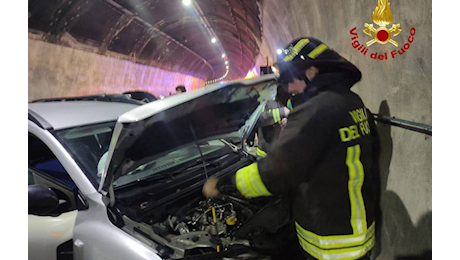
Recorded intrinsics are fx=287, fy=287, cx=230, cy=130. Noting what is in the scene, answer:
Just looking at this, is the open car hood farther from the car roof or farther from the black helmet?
the car roof

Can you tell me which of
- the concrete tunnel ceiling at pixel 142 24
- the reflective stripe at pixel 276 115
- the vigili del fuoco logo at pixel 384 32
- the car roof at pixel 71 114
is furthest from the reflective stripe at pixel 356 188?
the concrete tunnel ceiling at pixel 142 24

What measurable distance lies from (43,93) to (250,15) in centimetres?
709

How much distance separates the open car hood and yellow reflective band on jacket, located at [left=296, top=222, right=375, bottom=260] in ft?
3.51

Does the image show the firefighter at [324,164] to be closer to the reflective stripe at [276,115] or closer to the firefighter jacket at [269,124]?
the firefighter jacket at [269,124]

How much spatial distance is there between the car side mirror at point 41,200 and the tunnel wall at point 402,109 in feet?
8.34

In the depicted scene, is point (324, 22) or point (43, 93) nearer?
point (324, 22)

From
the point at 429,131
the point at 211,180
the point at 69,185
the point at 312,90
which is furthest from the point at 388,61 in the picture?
the point at 69,185

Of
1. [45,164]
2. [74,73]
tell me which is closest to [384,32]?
[45,164]

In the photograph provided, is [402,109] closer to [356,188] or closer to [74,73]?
[356,188]

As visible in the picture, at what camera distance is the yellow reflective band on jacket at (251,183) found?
164 centimetres

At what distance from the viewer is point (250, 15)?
10219 mm

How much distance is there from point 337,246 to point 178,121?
1303 millimetres

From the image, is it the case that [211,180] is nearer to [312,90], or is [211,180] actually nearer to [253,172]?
[253,172]

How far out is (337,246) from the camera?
5.33 feet
